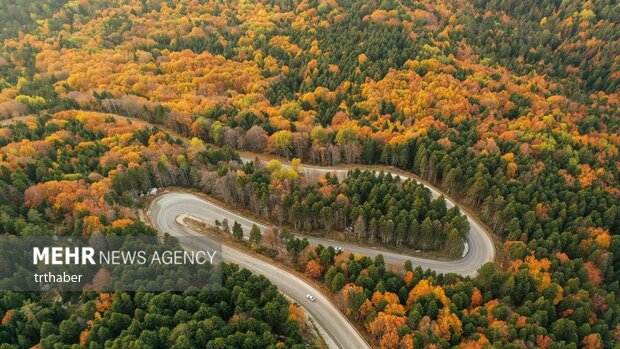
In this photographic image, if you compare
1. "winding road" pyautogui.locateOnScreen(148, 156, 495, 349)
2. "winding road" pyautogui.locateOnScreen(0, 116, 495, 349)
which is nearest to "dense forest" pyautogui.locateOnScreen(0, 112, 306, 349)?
"winding road" pyautogui.locateOnScreen(0, 116, 495, 349)

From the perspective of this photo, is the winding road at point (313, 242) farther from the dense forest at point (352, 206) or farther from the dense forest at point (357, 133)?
Answer: the dense forest at point (357, 133)

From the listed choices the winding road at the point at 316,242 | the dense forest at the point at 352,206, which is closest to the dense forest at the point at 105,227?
the winding road at the point at 316,242

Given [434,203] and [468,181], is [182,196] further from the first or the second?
[468,181]

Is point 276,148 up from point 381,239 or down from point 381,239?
up

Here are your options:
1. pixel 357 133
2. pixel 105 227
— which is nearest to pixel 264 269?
pixel 105 227

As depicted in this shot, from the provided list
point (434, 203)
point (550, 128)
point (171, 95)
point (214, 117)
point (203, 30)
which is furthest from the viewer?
point (203, 30)

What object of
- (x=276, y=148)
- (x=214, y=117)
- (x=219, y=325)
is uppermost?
(x=214, y=117)

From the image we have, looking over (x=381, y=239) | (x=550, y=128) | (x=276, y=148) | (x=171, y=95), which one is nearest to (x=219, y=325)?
(x=381, y=239)
